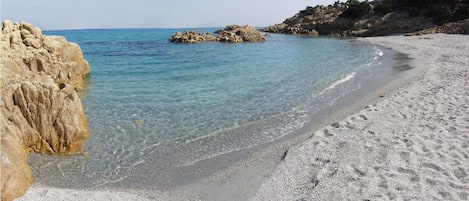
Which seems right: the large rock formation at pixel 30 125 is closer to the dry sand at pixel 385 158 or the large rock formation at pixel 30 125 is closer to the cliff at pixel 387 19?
the dry sand at pixel 385 158

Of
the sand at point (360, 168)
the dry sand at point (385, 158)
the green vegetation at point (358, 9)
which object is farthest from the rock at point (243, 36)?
the sand at point (360, 168)

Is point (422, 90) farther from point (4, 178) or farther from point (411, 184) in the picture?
point (4, 178)

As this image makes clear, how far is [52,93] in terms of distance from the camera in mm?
9703

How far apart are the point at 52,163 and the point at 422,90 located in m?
14.2

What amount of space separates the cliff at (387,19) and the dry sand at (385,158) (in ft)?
141

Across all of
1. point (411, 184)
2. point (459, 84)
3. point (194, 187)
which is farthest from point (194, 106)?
point (459, 84)

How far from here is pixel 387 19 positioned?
66.4 m

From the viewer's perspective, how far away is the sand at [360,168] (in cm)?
626

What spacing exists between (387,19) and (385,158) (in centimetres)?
6741

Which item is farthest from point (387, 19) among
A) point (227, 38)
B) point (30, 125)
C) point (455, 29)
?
point (30, 125)

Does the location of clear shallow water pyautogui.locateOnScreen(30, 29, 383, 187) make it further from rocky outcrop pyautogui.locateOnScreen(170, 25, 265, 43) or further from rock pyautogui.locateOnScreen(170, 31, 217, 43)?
rock pyautogui.locateOnScreen(170, 31, 217, 43)

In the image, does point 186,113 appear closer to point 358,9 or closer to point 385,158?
point 385,158

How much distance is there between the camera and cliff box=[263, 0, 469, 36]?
54409 mm

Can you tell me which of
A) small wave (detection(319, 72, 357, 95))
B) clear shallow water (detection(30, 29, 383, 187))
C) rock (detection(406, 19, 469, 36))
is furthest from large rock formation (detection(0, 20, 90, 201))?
rock (detection(406, 19, 469, 36))
